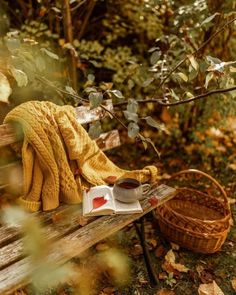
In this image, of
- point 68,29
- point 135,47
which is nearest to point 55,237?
point 68,29

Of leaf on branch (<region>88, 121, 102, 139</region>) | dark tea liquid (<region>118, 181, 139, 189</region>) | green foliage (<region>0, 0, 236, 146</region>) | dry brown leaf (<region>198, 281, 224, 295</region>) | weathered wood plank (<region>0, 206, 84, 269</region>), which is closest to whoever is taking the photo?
weathered wood plank (<region>0, 206, 84, 269</region>)

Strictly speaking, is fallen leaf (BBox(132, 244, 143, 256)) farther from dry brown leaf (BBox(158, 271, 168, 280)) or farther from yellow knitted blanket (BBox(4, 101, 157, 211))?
yellow knitted blanket (BBox(4, 101, 157, 211))

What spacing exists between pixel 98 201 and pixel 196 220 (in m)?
0.74

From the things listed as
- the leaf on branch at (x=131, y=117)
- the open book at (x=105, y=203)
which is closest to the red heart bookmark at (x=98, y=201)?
the open book at (x=105, y=203)

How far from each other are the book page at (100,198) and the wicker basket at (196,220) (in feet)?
2.04

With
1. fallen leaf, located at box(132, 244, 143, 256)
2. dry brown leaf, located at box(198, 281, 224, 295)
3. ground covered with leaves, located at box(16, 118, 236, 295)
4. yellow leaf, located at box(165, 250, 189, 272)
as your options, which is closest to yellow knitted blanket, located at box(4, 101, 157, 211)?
ground covered with leaves, located at box(16, 118, 236, 295)

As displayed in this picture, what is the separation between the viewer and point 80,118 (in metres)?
2.29

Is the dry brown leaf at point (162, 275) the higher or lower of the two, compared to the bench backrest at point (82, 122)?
lower

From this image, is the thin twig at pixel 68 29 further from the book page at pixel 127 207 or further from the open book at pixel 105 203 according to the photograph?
the book page at pixel 127 207

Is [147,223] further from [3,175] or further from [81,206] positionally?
[3,175]

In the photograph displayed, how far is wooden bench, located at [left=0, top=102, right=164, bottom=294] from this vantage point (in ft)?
4.78

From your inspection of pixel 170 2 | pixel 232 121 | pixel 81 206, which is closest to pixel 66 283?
pixel 81 206

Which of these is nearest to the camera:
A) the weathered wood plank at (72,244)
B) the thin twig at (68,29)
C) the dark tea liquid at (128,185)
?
the weathered wood plank at (72,244)

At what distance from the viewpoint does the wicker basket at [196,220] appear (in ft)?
7.44
